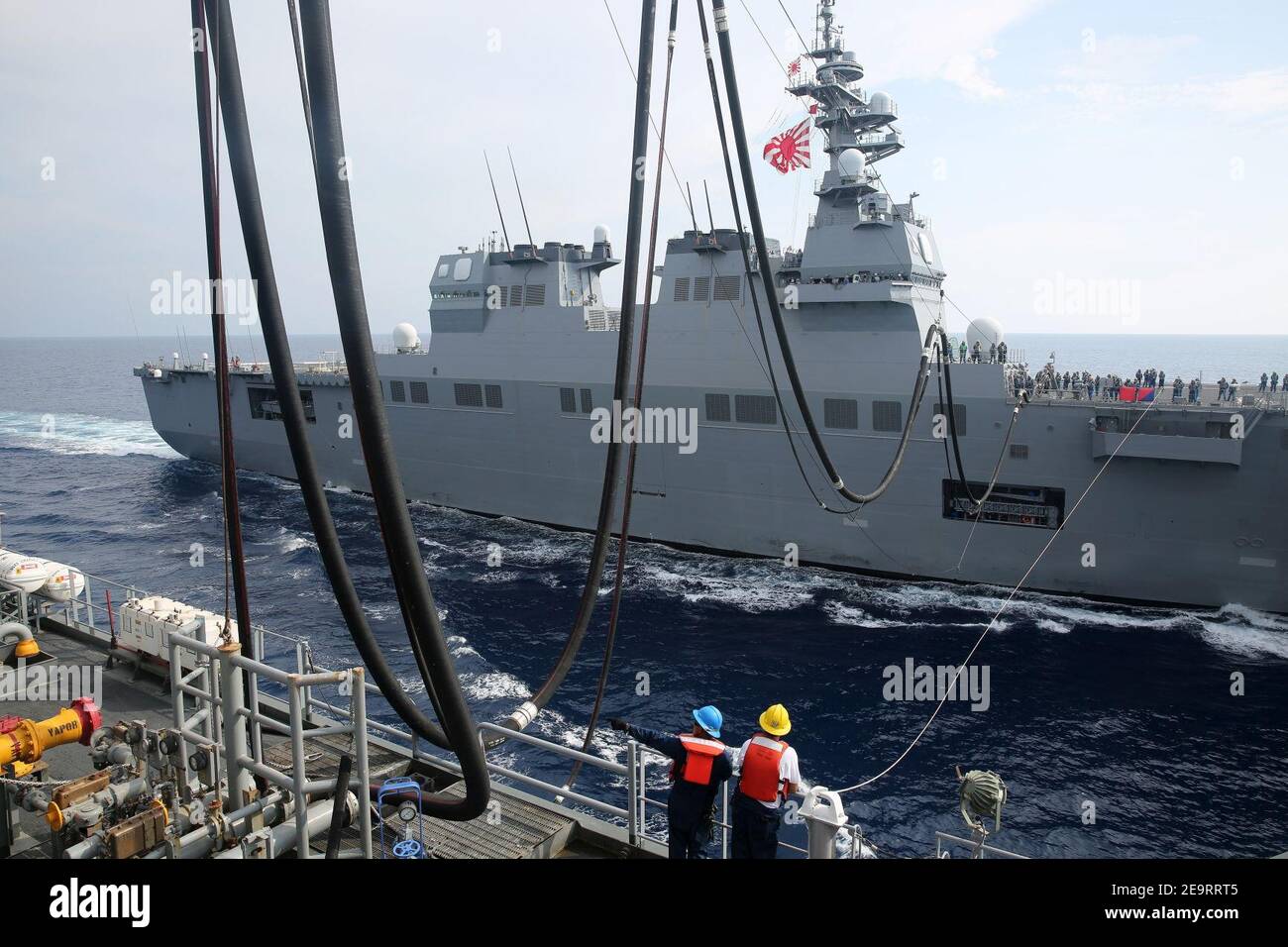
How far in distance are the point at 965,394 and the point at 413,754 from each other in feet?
53.4

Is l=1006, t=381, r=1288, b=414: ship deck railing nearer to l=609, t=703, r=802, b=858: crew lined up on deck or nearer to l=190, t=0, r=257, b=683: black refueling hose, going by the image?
l=609, t=703, r=802, b=858: crew lined up on deck

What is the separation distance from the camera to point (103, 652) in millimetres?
10172

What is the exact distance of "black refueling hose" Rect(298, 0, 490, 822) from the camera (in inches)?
108

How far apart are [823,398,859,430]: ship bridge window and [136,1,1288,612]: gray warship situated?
0.05 meters

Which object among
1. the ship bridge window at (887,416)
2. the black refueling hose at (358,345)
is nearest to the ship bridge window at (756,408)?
the ship bridge window at (887,416)

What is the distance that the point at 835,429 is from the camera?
21.0 m

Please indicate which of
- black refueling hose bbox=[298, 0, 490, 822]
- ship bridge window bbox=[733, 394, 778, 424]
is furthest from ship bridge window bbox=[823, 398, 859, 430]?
black refueling hose bbox=[298, 0, 490, 822]

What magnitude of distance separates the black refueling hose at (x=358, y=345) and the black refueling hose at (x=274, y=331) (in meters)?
0.53

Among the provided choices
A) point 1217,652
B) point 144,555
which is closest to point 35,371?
point 144,555

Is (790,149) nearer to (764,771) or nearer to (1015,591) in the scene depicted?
(1015,591)

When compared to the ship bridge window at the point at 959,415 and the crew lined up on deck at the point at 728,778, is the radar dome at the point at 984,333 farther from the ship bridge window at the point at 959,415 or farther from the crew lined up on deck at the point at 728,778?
the crew lined up on deck at the point at 728,778

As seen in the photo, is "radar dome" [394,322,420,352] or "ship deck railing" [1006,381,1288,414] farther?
"radar dome" [394,322,420,352]

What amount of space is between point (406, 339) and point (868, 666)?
21.0 m

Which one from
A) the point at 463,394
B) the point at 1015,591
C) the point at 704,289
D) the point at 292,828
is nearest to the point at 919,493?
the point at 1015,591
